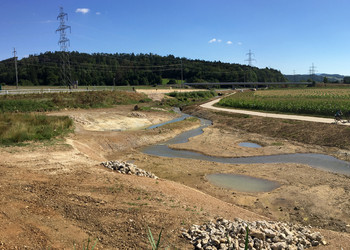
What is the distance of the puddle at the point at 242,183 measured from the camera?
1517 cm

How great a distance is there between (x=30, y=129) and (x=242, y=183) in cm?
1600

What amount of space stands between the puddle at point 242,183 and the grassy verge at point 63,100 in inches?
1269

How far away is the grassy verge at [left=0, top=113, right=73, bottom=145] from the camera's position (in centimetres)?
1959

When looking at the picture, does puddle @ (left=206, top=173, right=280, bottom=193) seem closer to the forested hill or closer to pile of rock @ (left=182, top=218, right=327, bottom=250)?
pile of rock @ (left=182, top=218, right=327, bottom=250)

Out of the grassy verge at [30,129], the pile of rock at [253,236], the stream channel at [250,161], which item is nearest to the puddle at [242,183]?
the stream channel at [250,161]

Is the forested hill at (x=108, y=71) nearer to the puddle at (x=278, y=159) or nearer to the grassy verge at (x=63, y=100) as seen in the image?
the grassy verge at (x=63, y=100)

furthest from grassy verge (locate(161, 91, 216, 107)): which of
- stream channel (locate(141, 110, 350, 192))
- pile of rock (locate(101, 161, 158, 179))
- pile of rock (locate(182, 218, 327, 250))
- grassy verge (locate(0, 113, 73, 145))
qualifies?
pile of rock (locate(182, 218, 327, 250))

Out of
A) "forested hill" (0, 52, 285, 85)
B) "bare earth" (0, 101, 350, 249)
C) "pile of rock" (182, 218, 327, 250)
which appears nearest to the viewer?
→ "pile of rock" (182, 218, 327, 250)

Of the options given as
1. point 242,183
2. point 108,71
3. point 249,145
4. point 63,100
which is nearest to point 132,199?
point 242,183

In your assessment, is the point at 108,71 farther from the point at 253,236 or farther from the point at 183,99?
the point at 253,236

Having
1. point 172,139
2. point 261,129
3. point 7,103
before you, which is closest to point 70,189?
point 172,139

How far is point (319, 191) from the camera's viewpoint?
14.4m

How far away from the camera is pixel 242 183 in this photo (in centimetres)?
1606

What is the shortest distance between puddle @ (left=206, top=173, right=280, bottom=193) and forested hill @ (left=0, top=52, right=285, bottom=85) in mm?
93601
